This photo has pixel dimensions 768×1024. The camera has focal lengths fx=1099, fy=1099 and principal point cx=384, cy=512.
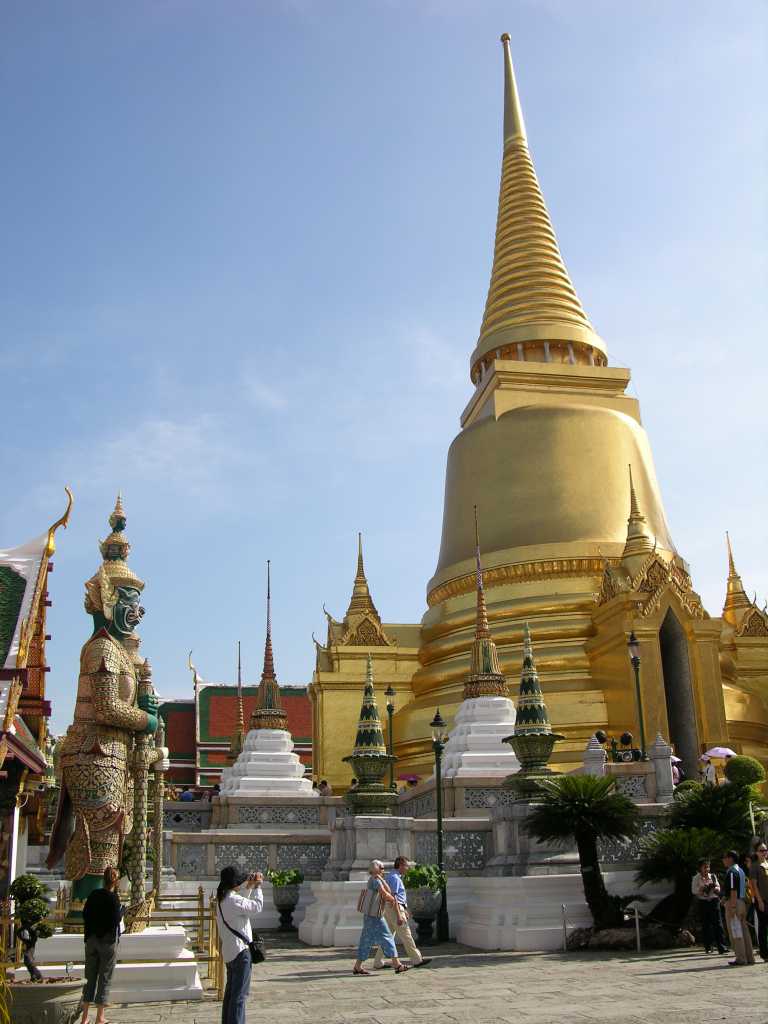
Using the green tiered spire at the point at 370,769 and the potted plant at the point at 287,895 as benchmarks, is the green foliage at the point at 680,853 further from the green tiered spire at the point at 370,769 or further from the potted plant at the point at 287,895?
the potted plant at the point at 287,895

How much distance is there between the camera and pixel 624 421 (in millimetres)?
26703

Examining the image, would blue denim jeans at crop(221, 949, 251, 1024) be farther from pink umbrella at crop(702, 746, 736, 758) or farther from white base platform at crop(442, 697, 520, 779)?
pink umbrella at crop(702, 746, 736, 758)

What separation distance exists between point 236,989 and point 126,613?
13.3 ft

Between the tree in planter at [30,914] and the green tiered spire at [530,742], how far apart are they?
6.31 m

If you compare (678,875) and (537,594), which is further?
(537,594)

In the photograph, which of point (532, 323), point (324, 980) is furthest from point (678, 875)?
point (532, 323)

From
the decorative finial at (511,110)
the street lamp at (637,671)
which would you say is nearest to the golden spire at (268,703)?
the street lamp at (637,671)

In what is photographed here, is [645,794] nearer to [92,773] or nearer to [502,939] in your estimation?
[502,939]

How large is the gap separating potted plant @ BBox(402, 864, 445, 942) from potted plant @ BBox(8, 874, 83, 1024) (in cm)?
544

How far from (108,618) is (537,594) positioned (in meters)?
A: 15.3

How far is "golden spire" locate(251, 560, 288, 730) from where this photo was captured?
19.8 m

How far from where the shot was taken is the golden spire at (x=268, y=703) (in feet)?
65.0

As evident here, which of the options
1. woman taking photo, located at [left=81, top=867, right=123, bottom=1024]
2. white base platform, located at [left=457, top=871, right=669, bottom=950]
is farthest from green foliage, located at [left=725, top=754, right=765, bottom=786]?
woman taking photo, located at [left=81, top=867, right=123, bottom=1024]

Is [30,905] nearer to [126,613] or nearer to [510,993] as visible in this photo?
[126,613]
